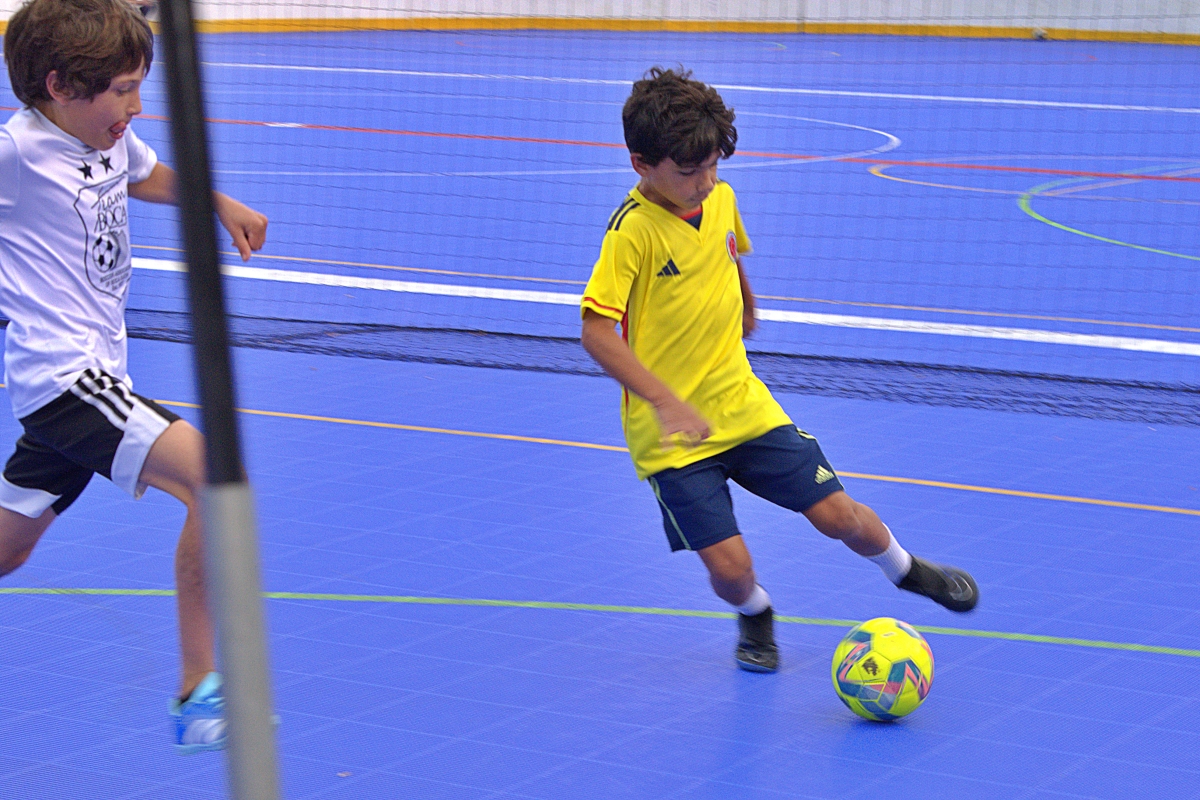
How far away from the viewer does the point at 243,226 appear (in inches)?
115

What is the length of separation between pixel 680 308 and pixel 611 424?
2389 millimetres

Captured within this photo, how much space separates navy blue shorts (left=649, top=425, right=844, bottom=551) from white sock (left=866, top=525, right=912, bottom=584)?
0.21 metres

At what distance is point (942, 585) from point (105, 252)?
207cm

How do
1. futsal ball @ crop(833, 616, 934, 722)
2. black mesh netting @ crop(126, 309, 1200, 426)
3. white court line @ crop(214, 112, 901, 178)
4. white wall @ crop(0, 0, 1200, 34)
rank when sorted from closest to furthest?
1. futsal ball @ crop(833, 616, 934, 722)
2. black mesh netting @ crop(126, 309, 1200, 426)
3. white court line @ crop(214, 112, 901, 178)
4. white wall @ crop(0, 0, 1200, 34)

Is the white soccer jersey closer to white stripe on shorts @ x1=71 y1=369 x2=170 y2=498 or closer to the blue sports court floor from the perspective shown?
white stripe on shorts @ x1=71 y1=369 x2=170 y2=498

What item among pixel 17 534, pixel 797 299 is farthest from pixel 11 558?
pixel 797 299

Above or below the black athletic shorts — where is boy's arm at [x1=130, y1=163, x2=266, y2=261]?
above

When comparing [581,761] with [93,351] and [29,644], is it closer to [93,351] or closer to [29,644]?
[93,351]

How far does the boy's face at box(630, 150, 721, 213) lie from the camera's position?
3271 mm

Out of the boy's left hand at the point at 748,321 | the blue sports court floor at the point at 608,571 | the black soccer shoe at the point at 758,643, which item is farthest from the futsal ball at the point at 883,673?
the boy's left hand at the point at 748,321

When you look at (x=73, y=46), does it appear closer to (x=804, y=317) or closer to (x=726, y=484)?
(x=726, y=484)

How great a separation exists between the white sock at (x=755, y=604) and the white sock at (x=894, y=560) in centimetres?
29

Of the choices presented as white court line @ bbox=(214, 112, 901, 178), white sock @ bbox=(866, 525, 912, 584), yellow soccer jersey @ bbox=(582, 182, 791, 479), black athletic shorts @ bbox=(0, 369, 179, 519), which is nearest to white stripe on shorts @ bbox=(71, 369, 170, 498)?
black athletic shorts @ bbox=(0, 369, 179, 519)

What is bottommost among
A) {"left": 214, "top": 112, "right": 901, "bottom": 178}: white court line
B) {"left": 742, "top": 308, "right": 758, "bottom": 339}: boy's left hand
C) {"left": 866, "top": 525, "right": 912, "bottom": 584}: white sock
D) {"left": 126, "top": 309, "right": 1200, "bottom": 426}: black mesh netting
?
{"left": 126, "top": 309, "right": 1200, "bottom": 426}: black mesh netting
